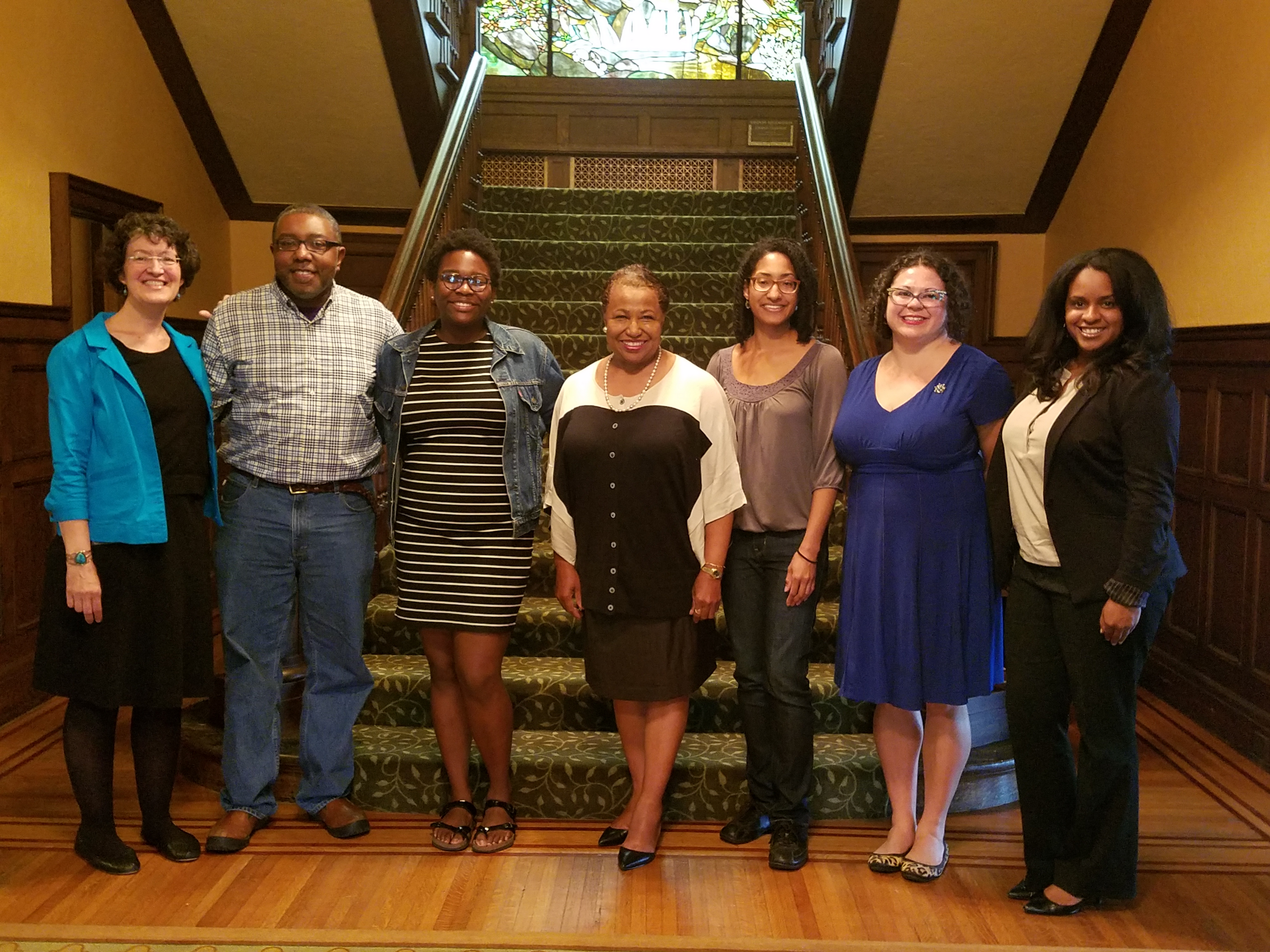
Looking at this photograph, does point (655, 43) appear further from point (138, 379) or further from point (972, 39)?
point (138, 379)

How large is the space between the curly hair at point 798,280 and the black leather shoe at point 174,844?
1.93 meters

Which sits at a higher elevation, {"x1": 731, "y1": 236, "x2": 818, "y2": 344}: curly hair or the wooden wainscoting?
{"x1": 731, "y1": 236, "x2": 818, "y2": 344}: curly hair

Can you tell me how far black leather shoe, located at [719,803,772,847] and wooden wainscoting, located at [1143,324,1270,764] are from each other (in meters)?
1.84

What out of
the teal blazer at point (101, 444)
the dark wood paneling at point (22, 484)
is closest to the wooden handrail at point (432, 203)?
the teal blazer at point (101, 444)

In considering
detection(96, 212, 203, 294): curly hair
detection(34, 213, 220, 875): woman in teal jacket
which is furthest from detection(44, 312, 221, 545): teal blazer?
detection(96, 212, 203, 294): curly hair

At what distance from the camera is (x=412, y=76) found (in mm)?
5391

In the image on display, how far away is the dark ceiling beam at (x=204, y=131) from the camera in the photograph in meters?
4.97

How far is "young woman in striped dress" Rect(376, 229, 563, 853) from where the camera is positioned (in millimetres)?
2611

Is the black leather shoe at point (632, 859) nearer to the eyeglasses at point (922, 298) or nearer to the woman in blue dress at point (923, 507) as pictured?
the woman in blue dress at point (923, 507)

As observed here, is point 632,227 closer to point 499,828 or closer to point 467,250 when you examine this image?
point 467,250

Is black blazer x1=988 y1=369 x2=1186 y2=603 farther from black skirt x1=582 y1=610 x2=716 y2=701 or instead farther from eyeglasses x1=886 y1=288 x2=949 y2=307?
black skirt x1=582 y1=610 x2=716 y2=701

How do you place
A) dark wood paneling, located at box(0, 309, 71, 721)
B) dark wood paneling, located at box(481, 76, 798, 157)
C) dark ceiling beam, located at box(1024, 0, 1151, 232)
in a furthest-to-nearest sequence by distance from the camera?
dark wood paneling, located at box(481, 76, 798, 157)
dark ceiling beam, located at box(1024, 0, 1151, 232)
dark wood paneling, located at box(0, 309, 71, 721)

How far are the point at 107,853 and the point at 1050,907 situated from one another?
229cm

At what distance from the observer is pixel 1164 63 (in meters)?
4.49
